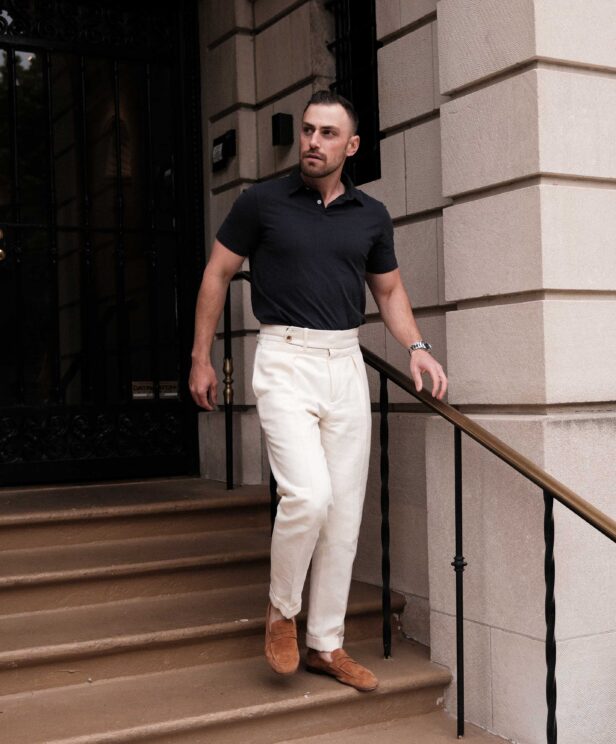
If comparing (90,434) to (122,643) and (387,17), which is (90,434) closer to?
(122,643)

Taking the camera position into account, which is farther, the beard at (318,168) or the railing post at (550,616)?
the beard at (318,168)

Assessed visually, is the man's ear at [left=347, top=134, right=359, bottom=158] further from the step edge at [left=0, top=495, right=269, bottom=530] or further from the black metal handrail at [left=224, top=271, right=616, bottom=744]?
the step edge at [left=0, top=495, right=269, bottom=530]

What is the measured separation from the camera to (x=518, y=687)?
12.8 ft

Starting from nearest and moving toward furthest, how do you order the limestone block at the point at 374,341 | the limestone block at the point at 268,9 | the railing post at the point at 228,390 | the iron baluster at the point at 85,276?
the limestone block at the point at 374,341
the railing post at the point at 228,390
the limestone block at the point at 268,9
the iron baluster at the point at 85,276

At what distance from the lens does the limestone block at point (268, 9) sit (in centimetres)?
597

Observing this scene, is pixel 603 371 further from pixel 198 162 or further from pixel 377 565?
pixel 198 162

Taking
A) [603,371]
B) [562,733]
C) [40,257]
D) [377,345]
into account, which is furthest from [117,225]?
[562,733]

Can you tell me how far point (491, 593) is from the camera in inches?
158

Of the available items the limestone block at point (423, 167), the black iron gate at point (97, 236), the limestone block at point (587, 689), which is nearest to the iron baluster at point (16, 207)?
the black iron gate at point (97, 236)

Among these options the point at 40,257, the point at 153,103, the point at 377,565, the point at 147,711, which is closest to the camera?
the point at 147,711

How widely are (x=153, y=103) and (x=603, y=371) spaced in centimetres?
371

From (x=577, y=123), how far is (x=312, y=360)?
1388mm

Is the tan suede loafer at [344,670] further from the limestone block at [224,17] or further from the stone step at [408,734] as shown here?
the limestone block at [224,17]

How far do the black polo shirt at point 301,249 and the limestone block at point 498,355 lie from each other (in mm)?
506
